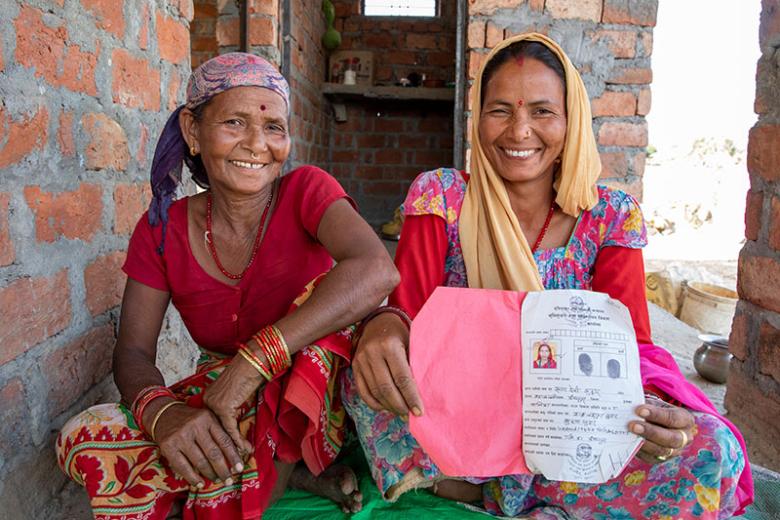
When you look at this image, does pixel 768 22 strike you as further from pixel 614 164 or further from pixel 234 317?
pixel 234 317

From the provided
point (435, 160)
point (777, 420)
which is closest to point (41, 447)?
point (777, 420)

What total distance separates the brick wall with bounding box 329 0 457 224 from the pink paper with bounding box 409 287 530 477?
17.6ft

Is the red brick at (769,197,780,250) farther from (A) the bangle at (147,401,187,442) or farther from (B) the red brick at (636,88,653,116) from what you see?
(A) the bangle at (147,401,187,442)

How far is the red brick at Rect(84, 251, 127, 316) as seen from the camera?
1.74 metres

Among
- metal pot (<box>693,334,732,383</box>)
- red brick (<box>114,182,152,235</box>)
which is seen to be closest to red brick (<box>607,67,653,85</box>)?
metal pot (<box>693,334,732,383</box>)

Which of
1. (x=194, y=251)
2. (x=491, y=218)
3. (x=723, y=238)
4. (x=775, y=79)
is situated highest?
(x=775, y=79)

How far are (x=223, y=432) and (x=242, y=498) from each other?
0.59 ft

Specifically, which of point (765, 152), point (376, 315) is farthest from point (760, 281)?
point (376, 315)

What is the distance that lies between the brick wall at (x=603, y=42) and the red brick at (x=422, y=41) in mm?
3681

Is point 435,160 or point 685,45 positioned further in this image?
point 685,45

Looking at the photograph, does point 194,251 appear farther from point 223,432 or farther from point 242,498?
point 242,498

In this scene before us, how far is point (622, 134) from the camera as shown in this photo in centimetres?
304

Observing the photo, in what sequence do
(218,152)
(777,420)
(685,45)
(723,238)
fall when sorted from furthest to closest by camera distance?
(685,45) → (723,238) → (777,420) → (218,152)

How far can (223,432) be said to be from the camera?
4.38 feet
